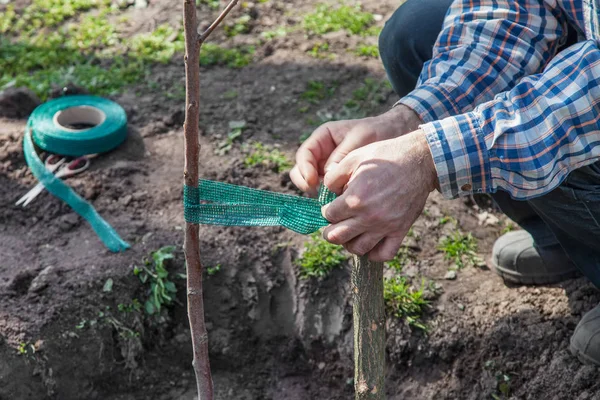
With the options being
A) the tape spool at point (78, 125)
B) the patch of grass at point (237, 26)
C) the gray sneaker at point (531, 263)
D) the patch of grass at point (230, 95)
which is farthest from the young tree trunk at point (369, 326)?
the patch of grass at point (237, 26)

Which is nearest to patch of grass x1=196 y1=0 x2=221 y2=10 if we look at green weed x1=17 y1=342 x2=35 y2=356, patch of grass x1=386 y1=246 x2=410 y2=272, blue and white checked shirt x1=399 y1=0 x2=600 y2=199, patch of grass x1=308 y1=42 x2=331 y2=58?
patch of grass x1=308 y1=42 x2=331 y2=58

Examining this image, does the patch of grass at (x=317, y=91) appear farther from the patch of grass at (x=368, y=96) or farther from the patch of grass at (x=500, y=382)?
the patch of grass at (x=500, y=382)

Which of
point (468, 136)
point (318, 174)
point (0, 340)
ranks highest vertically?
point (468, 136)

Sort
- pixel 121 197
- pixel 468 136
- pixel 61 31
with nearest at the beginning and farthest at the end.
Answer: pixel 468 136, pixel 121 197, pixel 61 31

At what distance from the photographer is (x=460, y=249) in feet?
9.78

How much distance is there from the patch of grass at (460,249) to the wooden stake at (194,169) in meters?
1.24

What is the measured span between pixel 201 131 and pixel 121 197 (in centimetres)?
56

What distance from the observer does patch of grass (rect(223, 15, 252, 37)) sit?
172 inches

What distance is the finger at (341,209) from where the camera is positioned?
1853 mm

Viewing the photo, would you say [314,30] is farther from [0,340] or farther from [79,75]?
[0,340]

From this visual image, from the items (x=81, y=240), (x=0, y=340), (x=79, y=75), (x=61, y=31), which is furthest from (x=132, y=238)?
Answer: (x=61, y=31)

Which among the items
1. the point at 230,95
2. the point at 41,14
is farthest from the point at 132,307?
the point at 41,14

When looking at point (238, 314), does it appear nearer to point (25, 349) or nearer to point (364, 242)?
point (25, 349)

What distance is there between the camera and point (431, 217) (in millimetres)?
3107
